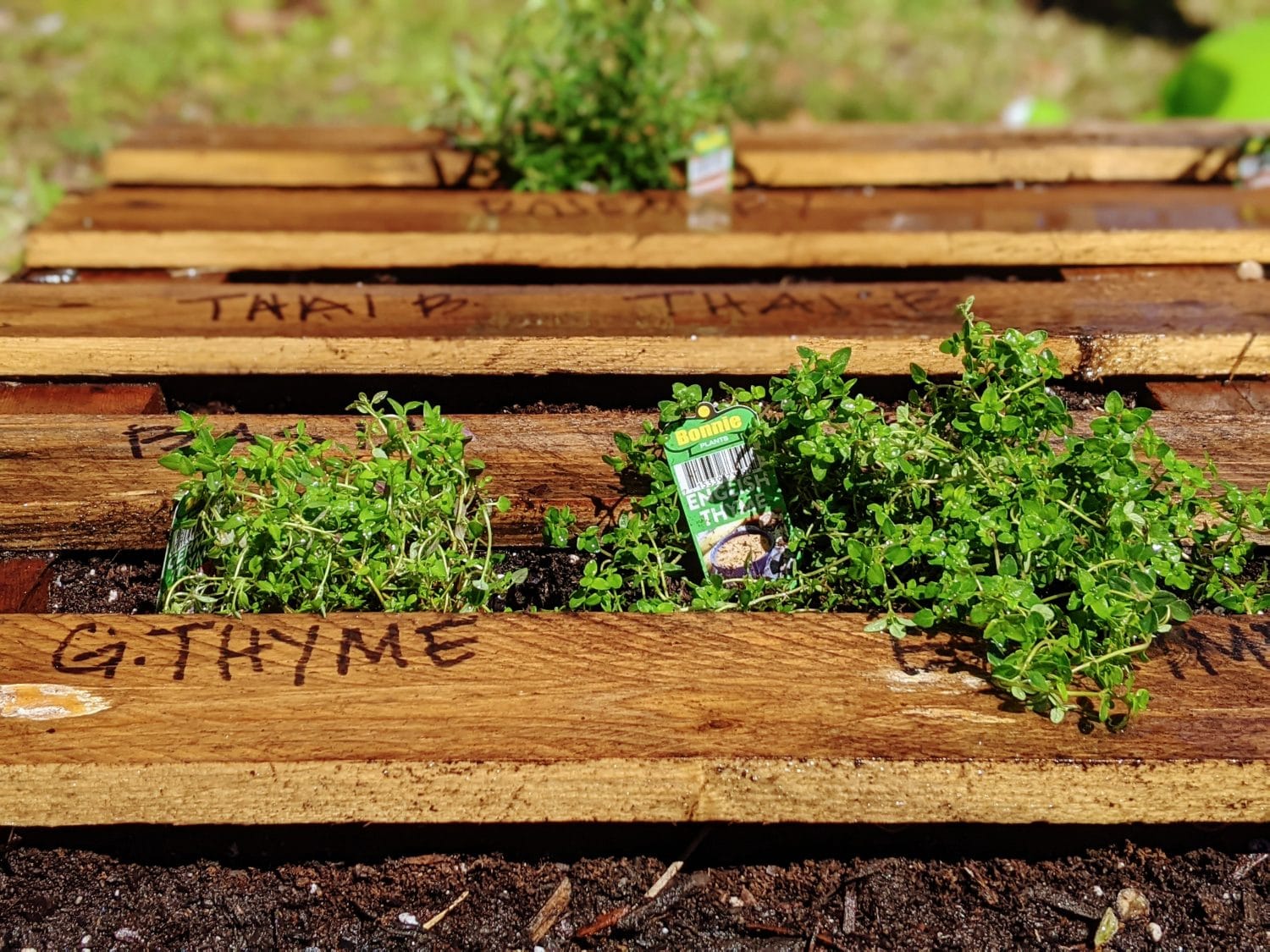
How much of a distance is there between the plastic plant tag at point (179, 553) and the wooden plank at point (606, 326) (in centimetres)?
46

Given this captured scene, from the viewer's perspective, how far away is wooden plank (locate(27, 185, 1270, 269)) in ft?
8.94

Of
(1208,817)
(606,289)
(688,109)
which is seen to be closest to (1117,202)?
(688,109)

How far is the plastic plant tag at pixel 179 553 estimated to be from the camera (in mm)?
1924

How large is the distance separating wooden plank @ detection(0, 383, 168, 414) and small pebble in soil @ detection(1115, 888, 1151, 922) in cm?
208

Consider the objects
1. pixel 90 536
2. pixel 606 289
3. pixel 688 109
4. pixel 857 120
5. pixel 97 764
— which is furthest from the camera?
pixel 857 120

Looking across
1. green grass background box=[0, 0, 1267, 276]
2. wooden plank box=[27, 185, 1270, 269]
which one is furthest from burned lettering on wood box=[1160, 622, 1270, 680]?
green grass background box=[0, 0, 1267, 276]

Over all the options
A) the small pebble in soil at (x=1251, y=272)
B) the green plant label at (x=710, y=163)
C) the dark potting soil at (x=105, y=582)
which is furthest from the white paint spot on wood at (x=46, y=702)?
the small pebble in soil at (x=1251, y=272)

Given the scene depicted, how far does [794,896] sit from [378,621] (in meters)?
0.83

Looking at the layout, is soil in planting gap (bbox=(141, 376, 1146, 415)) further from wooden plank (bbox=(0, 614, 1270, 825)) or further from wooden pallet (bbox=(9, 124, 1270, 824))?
wooden plank (bbox=(0, 614, 1270, 825))

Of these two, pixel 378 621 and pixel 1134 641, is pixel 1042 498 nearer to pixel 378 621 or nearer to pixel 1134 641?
pixel 1134 641

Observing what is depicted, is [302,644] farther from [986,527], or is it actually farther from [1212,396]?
[1212,396]

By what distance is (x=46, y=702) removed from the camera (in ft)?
5.48

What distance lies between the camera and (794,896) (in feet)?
5.85

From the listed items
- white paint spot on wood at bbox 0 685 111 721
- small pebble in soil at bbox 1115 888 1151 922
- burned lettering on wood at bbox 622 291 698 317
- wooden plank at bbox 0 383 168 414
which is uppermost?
burned lettering on wood at bbox 622 291 698 317
